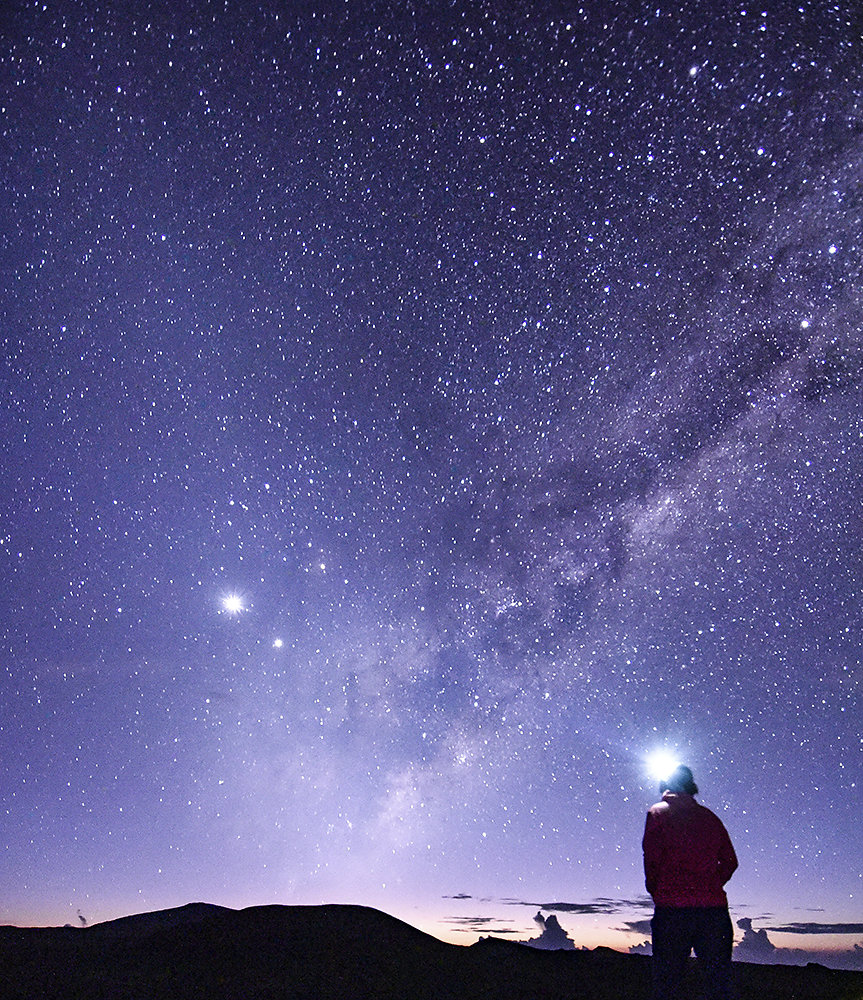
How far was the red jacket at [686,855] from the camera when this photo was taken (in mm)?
3805

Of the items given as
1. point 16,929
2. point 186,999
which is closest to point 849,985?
point 186,999

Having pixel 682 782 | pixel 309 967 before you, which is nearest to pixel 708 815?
pixel 682 782

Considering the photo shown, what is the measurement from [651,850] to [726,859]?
45 cm

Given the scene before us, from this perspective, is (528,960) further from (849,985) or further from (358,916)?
(849,985)

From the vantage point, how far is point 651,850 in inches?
157

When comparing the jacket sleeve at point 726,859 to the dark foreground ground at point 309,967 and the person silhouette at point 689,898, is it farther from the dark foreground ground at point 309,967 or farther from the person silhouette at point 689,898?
the dark foreground ground at point 309,967

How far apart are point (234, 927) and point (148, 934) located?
102cm

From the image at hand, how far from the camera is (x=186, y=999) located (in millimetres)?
5676

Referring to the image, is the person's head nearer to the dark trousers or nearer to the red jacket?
the red jacket

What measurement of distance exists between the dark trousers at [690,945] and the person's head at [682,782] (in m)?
0.65

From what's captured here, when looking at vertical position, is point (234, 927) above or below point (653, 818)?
below

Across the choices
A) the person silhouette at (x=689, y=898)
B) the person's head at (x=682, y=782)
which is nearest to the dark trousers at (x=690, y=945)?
the person silhouette at (x=689, y=898)

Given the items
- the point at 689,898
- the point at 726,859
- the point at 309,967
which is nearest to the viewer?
→ the point at 689,898

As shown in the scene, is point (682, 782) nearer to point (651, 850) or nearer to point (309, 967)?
point (651, 850)
